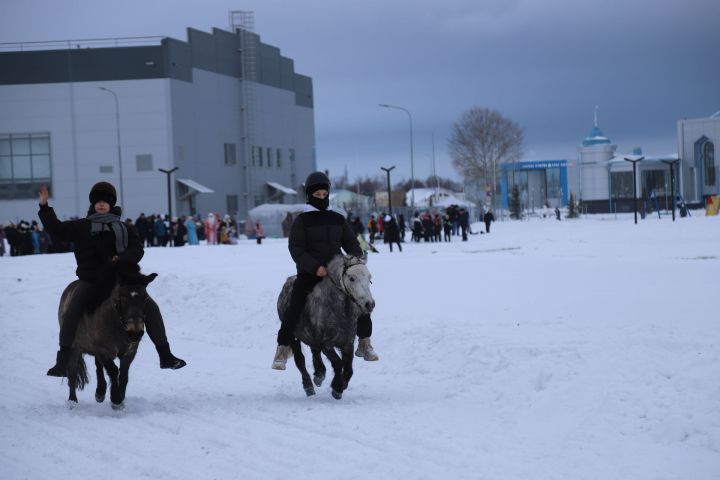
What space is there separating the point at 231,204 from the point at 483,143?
37.1 metres

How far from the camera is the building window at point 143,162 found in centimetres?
7644

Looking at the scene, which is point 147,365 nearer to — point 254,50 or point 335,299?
point 335,299

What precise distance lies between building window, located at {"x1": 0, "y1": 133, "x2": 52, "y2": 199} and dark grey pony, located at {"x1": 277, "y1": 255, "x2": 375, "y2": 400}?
70.5 meters

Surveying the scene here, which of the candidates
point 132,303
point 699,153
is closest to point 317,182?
point 132,303

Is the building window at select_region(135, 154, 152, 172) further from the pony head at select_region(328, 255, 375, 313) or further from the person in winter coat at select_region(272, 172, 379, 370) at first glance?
the pony head at select_region(328, 255, 375, 313)

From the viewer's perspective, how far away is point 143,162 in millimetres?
76500

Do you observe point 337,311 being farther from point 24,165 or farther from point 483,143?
point 483,143

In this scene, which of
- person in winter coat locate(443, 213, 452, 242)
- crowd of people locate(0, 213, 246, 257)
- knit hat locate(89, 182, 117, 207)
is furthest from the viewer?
person in winter coat locate(443, 213, 452, 242)

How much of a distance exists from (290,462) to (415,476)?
3.20 ft

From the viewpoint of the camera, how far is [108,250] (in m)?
9.66

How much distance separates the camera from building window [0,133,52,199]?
7675cm

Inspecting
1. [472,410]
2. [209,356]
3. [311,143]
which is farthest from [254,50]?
[472,410]

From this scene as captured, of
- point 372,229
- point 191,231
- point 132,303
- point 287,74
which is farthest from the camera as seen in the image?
point 287,74

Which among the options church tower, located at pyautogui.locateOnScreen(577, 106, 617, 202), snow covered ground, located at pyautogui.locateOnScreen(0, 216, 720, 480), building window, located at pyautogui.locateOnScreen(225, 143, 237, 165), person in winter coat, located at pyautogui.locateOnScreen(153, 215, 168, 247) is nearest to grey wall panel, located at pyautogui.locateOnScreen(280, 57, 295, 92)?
building window, located at pyautogui.locateOnScreen(225, 143, 237, 165)
